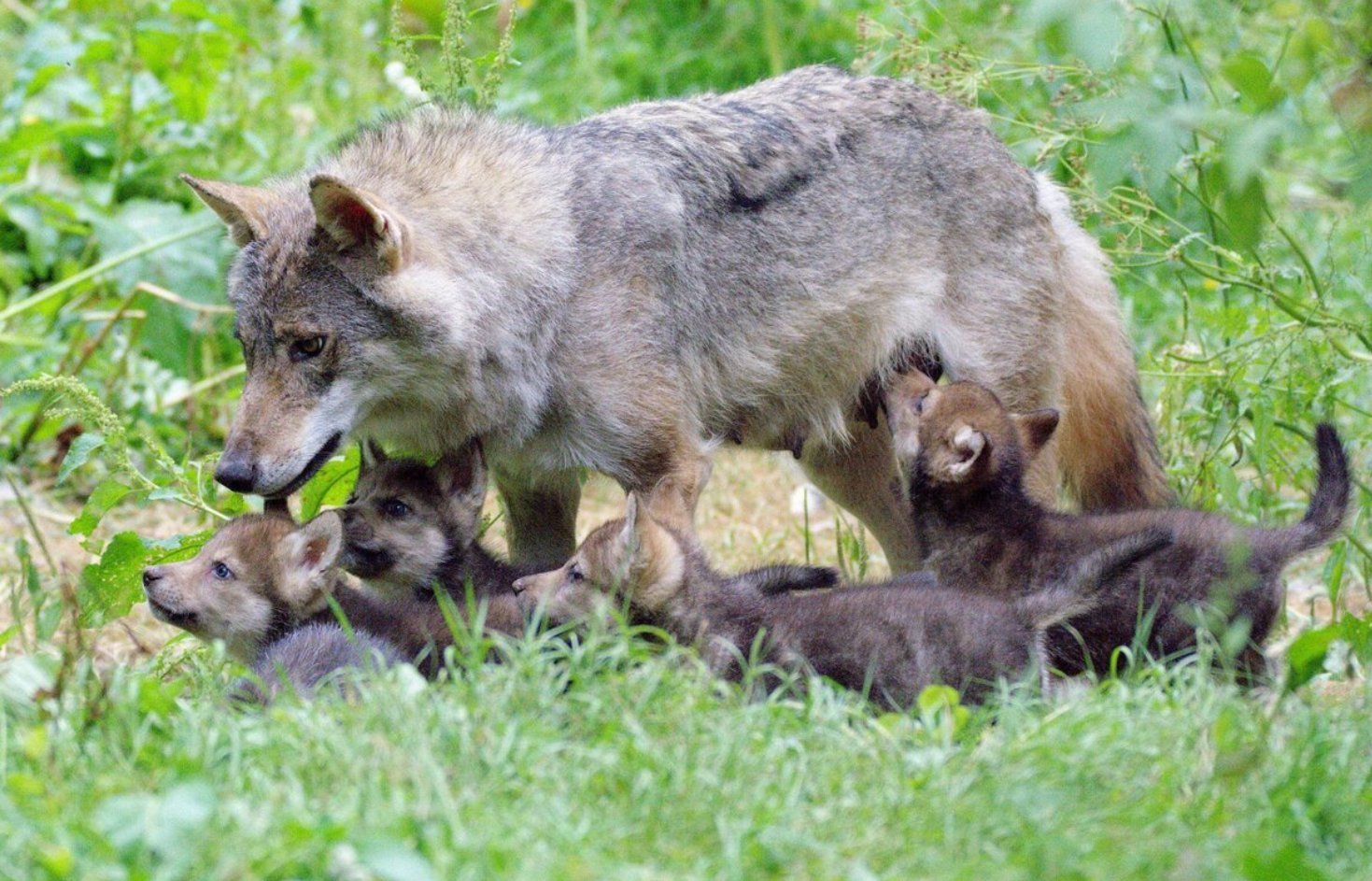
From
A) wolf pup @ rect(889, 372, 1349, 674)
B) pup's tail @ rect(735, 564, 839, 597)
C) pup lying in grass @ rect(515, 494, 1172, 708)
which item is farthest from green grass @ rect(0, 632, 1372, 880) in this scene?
pup's tail @ rect(735, 564, 839, 597)

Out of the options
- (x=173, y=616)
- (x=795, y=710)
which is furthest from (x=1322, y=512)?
(x=173, y=616)

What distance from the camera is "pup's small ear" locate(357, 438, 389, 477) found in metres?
5.52

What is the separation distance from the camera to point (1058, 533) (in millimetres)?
5246

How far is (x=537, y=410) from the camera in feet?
17.4

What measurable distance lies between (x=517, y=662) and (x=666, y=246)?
6.96 ft

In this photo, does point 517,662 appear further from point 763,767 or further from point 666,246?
point 666,246

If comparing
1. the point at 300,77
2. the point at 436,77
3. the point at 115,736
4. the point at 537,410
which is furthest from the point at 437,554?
the point at 300,77

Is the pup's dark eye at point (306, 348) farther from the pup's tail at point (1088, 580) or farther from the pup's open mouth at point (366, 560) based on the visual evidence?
the pup's tail at point (1088, 580)

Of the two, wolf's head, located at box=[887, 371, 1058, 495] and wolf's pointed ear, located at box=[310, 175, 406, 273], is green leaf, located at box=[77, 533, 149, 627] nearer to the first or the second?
wolf's pointed ear, located at box=[310, 175, 406, 273]

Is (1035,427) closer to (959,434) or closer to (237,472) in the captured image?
(959,434)

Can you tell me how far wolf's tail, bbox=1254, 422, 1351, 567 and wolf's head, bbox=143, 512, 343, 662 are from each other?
2786mm

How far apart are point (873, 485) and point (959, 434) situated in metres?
1.53

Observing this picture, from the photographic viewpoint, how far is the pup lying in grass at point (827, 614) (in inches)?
182

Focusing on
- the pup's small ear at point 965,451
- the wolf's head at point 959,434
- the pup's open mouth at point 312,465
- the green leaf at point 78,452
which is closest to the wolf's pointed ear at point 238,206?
the pup's open mouth at point 312,465
